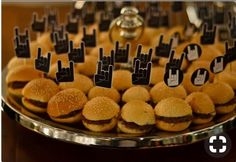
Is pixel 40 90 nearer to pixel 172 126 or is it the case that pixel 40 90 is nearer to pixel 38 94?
pixel 38 94

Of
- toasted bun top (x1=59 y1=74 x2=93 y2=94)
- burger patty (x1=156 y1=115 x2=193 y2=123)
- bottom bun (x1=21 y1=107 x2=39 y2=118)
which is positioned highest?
toasted bun top (x1=59 y1=74 x2=93 y2=94)

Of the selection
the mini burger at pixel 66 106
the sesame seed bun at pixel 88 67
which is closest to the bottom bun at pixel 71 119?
the mini burger at pixel 66 106

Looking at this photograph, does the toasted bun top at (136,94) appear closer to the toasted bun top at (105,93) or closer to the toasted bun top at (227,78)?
the toasted bun top at (105,93)

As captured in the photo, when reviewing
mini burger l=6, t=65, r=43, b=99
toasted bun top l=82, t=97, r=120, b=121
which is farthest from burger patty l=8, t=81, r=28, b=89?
toasted bun top l=82, t=97, r=120, b=121

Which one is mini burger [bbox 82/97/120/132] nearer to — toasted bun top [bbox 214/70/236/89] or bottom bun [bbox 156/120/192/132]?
bottom bun [bbox 156/120/192/132]

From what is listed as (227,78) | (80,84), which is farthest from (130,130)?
(227,78)

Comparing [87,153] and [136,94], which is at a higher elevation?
[136,94]
